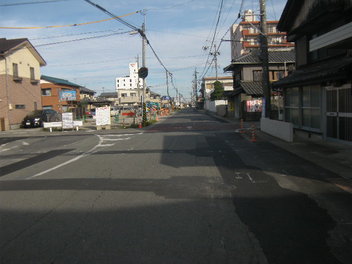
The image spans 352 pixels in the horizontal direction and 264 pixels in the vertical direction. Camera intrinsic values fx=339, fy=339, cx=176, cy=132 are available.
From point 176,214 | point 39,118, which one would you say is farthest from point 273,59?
point 176,214

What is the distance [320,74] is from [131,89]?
4120 inches

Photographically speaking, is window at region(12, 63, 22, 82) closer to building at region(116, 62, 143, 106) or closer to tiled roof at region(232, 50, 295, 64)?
tiled roof at region(232, 50, 295, 64)

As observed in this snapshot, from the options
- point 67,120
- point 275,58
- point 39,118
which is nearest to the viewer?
point 67,120

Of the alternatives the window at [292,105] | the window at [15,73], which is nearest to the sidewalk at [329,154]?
the window at [292,105]

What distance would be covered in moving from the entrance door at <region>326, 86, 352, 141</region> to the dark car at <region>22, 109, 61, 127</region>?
28419mm

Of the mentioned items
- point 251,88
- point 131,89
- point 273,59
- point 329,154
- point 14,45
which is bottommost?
point 329,154

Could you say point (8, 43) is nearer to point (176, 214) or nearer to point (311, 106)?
point (311, 106)

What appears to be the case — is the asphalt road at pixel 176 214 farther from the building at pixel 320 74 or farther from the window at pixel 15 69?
the window at pixel 15 69

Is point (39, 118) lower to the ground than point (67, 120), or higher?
higher

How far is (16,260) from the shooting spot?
4.07 meters

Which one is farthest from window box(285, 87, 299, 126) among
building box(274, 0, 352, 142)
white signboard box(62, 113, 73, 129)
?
white signboard box(62, 113, 73, 129)

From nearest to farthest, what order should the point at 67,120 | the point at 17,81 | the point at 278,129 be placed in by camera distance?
1. the point at 278,129
2. the point at 67,120
3. the point at 17,81

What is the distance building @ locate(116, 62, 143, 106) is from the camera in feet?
279

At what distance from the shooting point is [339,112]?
1319 centimetres
